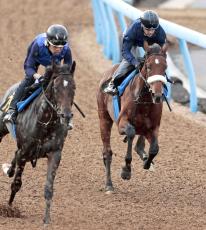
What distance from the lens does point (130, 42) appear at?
398 inches

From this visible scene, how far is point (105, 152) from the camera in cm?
1039

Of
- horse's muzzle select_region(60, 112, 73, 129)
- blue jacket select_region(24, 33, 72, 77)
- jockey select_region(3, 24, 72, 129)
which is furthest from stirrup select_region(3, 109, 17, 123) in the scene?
horse's muzzle select_region(60, 112, 73, 129)

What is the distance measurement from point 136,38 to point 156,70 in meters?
1.02

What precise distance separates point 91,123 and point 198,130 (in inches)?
63.8

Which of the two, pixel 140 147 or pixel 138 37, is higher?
pixel 138 37

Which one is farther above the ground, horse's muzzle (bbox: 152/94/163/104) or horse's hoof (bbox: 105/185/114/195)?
horse's muzzle (bbox: 152/94/163/104)

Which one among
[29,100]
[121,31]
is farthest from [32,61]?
[121,31]

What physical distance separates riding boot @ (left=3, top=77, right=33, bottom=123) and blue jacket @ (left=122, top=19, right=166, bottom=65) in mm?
1432

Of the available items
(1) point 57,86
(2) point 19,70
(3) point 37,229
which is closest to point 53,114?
(1) point 57,86

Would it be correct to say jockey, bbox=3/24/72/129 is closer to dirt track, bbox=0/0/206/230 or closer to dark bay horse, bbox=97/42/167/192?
dark bay horse, bbox=97/42/167/192

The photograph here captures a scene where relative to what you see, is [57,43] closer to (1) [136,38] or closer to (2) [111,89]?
(1) [136,38]

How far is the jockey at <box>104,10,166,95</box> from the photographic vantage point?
972 centimetres

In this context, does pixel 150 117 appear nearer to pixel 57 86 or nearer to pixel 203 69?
pixel 57 86

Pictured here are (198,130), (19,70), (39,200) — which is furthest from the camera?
(19,70)
